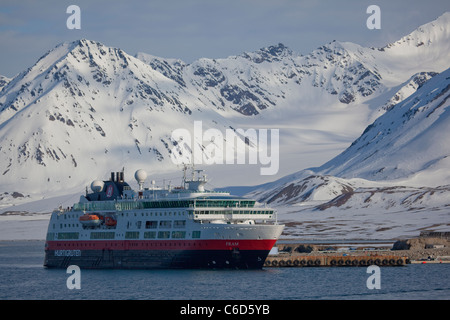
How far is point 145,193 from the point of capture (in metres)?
122

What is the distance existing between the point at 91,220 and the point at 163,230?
13.2m

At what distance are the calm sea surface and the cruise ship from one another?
80.1 inches

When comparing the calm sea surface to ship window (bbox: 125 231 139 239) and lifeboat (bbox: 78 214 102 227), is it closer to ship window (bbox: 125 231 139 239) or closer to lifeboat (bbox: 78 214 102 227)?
ship window (bbox: 125 231 139 239)

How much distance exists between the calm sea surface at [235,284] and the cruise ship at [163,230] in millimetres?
2035

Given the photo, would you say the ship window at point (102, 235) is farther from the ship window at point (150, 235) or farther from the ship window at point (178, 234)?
the ship window at point (178, 234)

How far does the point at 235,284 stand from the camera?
3907 inches

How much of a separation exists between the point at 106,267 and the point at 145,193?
11.1 m

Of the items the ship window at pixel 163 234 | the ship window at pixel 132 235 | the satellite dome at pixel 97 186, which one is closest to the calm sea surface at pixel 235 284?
the ship window at pixel 163 234

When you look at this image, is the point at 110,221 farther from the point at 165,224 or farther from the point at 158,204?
the point at 165,224

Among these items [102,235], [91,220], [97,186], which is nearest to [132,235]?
[102,235]

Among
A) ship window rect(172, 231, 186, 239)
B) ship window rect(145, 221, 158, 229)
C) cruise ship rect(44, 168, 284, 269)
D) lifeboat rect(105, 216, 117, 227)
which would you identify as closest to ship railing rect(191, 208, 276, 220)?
cruise ship rect(44, 168, 284, 269)

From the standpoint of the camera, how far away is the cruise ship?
365 feet
